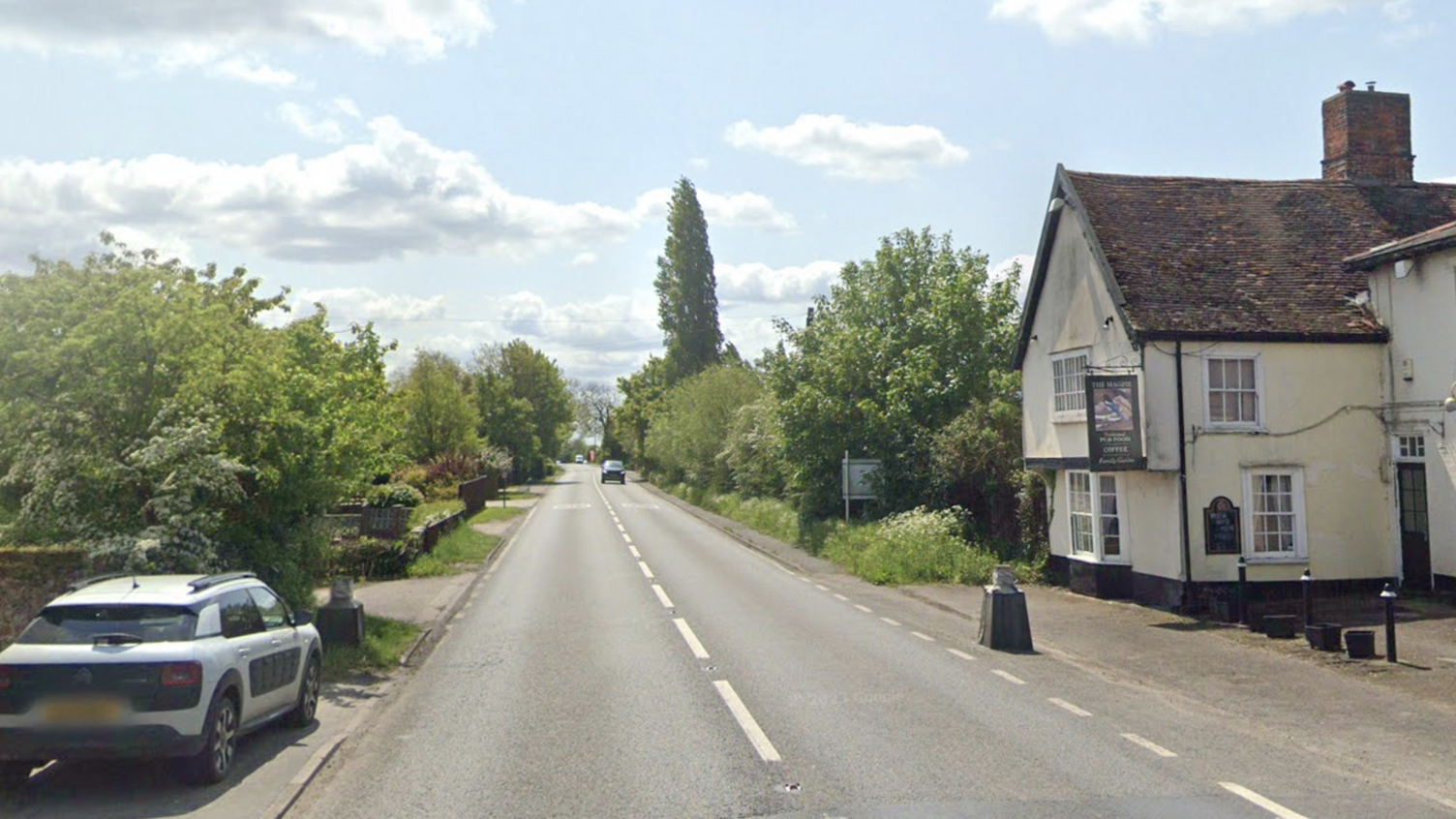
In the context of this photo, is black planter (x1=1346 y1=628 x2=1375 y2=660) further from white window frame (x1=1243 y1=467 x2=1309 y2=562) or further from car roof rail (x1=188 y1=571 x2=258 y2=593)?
car roof rail (x1=188 y1=571 x2=258 y2=593)

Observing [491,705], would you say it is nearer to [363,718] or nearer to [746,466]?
[363,718]

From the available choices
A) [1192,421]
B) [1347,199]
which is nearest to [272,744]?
[1192,421]

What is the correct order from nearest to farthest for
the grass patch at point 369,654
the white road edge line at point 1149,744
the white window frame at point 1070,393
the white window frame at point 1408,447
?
1. the white road edge line at point 1149,744
2. the grass patch at point 369,654
3. the white window frame at point 1408,447
4. the white window frame at point 1070,393

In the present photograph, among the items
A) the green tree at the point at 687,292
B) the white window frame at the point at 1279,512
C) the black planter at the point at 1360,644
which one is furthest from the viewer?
the green tree at the point at 687,292

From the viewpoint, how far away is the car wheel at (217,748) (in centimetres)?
889

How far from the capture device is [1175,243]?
2225cm

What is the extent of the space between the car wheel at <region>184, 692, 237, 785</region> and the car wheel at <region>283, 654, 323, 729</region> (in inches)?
67.2

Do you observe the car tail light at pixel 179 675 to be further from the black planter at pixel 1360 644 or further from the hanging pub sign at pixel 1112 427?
the hanging pub sign at pixel 1112 427

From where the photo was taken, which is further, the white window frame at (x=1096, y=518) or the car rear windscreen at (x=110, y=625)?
the white window frame at (x=1096, y=518)

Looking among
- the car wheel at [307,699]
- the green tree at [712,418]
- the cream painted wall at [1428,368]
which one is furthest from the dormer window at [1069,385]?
the green tree at [712,418]

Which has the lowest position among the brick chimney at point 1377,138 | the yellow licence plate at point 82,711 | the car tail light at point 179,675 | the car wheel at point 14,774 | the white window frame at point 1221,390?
the car wheel at point 14,774

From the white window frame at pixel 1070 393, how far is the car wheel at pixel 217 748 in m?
16.2

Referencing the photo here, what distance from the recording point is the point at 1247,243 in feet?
73.8

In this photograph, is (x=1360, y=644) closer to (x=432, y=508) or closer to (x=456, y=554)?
(x=456, y=554)
